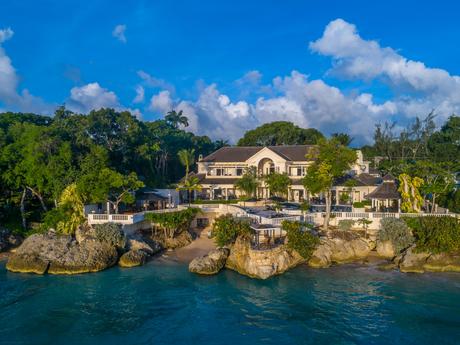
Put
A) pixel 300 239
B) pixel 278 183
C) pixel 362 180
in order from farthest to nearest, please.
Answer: pixel 362 180 → pixel 278 183 → pixel 300 239

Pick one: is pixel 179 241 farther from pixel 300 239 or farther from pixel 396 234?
pixel 396 234

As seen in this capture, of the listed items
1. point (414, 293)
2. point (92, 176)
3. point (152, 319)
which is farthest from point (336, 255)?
point (92, 176)

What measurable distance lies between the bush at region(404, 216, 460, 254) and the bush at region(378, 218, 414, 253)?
0.76 metres

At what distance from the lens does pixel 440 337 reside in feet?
61.0

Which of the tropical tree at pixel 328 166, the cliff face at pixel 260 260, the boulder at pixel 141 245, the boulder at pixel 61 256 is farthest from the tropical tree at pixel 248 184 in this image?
the boulder at pixel 61 256

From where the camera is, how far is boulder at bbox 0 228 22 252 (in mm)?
35344

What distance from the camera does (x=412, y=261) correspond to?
93.7ft

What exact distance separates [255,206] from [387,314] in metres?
23.9

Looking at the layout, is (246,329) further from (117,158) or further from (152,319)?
(117,158)

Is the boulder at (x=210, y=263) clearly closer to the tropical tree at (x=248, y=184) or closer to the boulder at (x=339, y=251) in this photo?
the boulder at (x=339, y=251)

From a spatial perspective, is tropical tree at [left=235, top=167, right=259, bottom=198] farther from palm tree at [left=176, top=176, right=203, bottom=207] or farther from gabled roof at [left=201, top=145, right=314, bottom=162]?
gabled roof at [left=201, top=145, right=314, bottom=162]

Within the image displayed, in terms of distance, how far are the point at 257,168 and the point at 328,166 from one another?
1959 centimetres

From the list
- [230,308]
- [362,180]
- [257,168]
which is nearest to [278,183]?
[257,168]

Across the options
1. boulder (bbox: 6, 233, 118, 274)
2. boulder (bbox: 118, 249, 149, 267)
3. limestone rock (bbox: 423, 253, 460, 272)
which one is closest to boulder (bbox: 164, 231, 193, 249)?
boulder (bbox: 118, 249, 149, 267)
